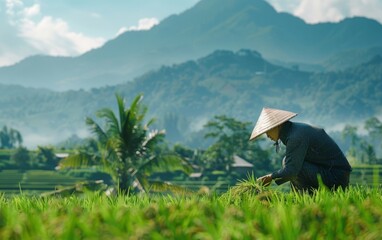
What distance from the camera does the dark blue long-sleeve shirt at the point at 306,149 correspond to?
236 inches

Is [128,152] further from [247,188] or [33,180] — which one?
[33,180]

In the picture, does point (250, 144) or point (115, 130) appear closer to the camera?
point (115, 130)

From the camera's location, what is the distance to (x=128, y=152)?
27984 mm

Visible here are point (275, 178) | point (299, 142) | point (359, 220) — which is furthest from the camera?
point (299, 142)

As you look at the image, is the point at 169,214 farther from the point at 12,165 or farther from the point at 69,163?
the point at 12,165

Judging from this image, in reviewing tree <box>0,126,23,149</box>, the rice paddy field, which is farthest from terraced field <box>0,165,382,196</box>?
tree <box>0,126,23,149</box>

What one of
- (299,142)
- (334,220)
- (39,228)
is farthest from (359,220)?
(299,142)

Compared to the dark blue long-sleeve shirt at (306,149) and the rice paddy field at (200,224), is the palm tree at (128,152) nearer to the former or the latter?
the dark blue long-sleeve shirt at (306,149)

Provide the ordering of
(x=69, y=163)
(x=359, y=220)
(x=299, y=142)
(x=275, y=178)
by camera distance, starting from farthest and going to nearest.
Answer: (x=69, y=163)
(x=299, y=142)
(x=275, y=178)
(x=359, y=220)

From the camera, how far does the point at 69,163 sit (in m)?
25.6

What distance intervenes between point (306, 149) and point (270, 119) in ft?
1.45

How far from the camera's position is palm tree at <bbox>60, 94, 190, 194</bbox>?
26.1m

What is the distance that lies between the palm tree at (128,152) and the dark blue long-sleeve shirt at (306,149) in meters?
19.3

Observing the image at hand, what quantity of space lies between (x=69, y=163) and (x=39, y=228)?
2359 cm
